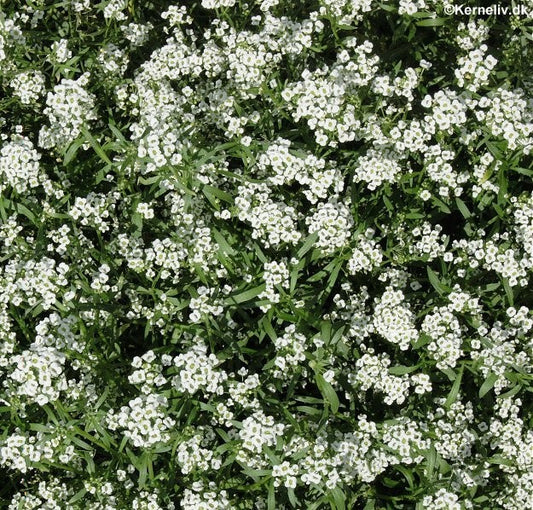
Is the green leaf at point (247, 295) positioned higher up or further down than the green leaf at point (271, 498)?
higher up

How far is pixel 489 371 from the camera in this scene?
5.18 metres

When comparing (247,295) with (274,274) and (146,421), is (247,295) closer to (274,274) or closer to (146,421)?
(274,274)

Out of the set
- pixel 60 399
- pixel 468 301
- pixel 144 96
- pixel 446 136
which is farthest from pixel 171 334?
pixel 446 136

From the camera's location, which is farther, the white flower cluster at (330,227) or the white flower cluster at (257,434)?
the white flower cluster at (330,227)

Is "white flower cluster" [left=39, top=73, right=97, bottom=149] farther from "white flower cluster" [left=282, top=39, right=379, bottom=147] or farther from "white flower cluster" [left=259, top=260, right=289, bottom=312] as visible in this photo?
"white flower cluster" [left=259, top=260, right=289, bottom=312]

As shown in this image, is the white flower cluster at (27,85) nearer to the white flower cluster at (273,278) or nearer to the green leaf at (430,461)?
the white flower cluster at (273,278)

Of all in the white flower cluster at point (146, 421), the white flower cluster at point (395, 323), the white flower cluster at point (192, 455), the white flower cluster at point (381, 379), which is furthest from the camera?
the white flower cluster at point (381, 379)

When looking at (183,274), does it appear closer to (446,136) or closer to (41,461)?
(41,461)

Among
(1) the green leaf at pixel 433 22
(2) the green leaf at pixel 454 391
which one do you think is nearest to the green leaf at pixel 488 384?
(2) the green leaf at pixel 454 391

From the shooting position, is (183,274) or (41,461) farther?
(183,274)

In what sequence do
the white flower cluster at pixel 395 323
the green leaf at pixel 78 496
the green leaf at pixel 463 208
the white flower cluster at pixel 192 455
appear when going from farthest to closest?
the green leaf at pixel 463 208, the green leaf at pixel 78 496, the white flower cluster at pixel 395 323, the white flower cluster at pixel 192 455

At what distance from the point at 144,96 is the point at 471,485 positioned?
3.87 m

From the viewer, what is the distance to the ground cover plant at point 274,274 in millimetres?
5172

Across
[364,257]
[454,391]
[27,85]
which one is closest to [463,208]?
[364,257]
